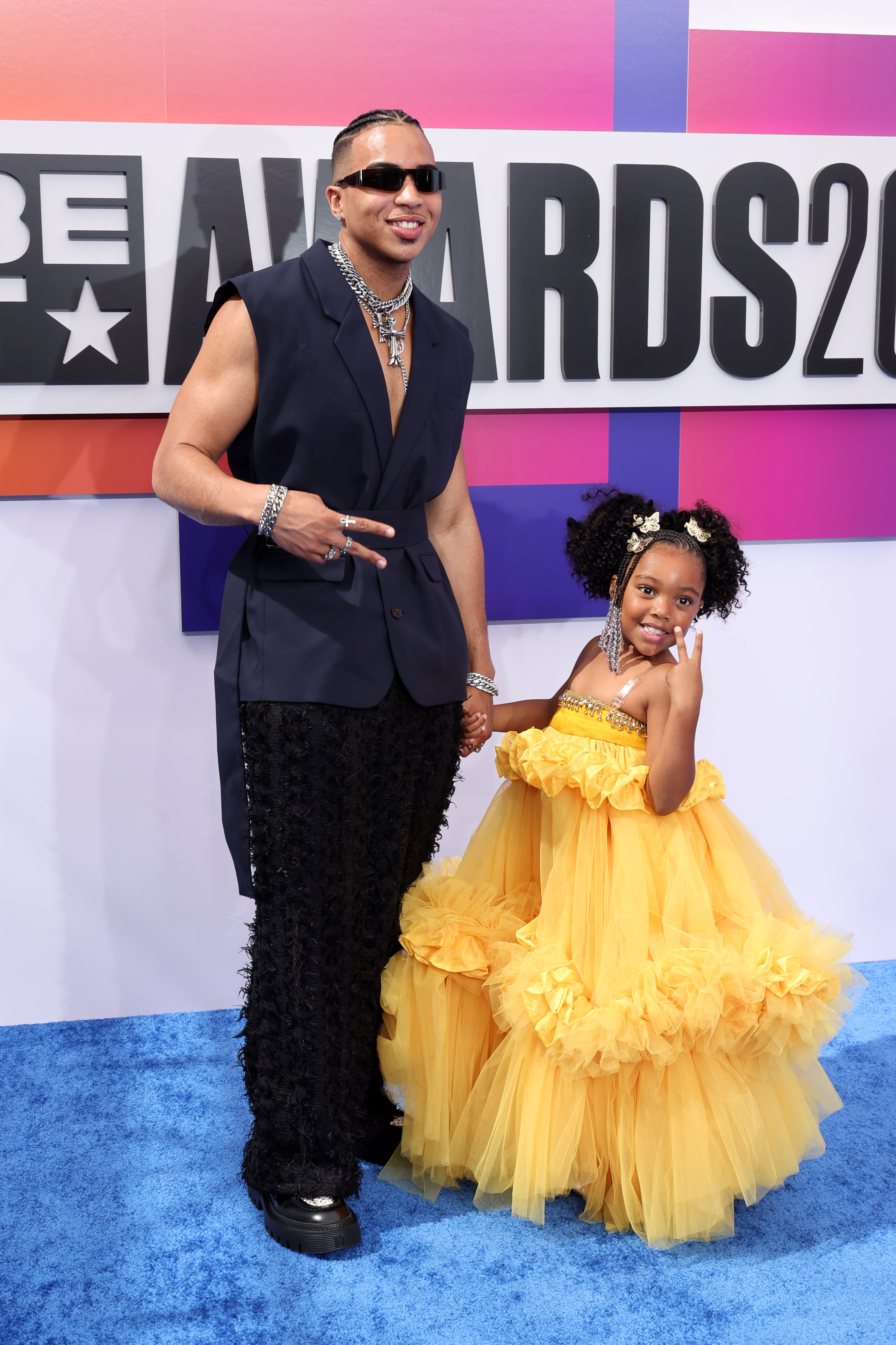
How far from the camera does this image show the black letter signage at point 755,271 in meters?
2.74

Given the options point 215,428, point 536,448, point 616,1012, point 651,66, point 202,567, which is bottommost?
point 616,1012

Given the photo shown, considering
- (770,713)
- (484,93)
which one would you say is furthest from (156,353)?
(770,713)

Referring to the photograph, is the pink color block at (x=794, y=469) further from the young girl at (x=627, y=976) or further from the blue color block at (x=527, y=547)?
the young girl at (x=627, y=976)

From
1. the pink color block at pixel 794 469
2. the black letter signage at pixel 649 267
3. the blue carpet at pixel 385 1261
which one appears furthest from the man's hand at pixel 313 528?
the pink color block at pixel 794 469

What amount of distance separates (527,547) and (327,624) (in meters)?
1.03

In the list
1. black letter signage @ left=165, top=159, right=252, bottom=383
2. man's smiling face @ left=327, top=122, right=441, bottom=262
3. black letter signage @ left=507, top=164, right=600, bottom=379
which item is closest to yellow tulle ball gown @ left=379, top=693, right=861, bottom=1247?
man's smiling face @ left=327, top=122, right=441, bottom=262

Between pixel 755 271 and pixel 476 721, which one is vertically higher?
pixel 755 271

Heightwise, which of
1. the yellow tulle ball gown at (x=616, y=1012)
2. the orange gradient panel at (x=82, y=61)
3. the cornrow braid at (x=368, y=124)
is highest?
the orange gradient panel at (x=82, y=61)

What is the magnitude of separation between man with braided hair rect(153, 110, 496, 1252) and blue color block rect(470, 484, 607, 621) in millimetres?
706

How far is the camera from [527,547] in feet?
9.20

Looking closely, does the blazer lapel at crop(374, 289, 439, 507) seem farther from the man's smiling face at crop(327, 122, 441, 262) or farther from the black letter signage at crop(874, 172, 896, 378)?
the black letter signage at crop(874, 172, 896, 378)

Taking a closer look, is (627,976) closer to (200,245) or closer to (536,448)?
(536,448)

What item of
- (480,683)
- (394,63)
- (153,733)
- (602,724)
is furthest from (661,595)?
(394,63)

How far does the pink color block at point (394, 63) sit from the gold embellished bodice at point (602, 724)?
52.2 inches
